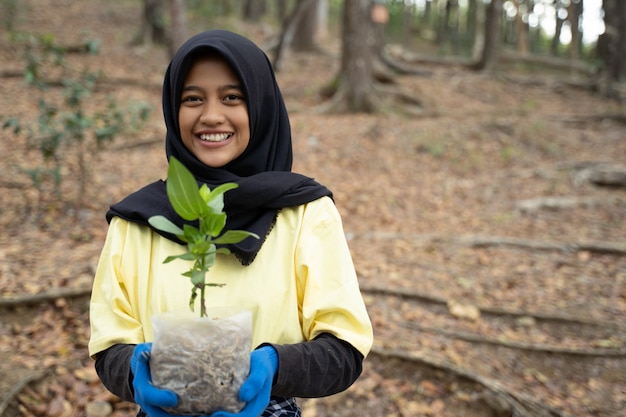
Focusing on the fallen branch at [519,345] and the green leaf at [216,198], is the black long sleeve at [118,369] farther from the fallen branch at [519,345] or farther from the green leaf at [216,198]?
the fallen branch at [519,345]

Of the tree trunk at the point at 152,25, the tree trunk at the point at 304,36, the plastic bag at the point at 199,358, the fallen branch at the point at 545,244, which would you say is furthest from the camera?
the tree trunk at the point at 304,36

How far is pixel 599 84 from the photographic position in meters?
12.0

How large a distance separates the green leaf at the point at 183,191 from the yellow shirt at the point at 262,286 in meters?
0.30

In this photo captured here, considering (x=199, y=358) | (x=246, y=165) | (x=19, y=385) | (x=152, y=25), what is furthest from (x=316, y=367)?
(x=152, y=25)

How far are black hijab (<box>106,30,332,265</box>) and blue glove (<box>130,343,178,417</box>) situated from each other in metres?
0.33

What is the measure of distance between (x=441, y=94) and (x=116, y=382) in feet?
34.2

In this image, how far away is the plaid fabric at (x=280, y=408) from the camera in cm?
147

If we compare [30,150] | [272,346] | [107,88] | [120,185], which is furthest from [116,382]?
[107,88]

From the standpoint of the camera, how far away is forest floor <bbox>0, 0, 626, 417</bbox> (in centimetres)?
300

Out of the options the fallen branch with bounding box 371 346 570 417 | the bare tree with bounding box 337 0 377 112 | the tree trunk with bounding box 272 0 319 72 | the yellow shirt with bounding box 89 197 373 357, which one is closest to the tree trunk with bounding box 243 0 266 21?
the tree trunk with bounding box 272 0 319 72

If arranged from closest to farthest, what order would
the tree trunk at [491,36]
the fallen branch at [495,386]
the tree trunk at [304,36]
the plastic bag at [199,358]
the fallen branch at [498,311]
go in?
the plastic bag at [199,358] → the fallen branch at [495,386] → the fallen branch at [498,311] → the tree trunk at [491,36] → the tree trunk at [304,36]

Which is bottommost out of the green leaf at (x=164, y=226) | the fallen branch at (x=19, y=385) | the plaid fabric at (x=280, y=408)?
the fallen branch at (x=19, y=385)

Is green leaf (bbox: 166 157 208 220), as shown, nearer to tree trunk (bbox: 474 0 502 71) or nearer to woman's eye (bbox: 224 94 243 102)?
woman's eye (bbox: 224 94 243 102)

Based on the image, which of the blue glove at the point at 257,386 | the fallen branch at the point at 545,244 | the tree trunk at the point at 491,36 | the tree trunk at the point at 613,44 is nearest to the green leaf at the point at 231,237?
the blue glove at the point at 257,386
